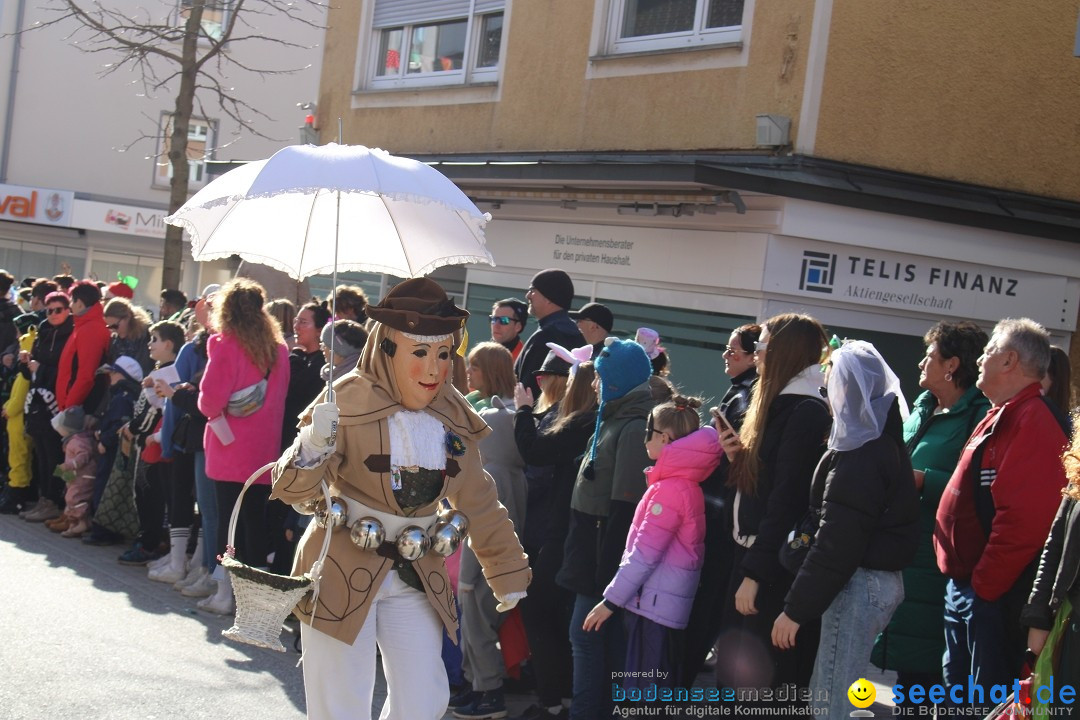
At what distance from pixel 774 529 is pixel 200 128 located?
30.3 m

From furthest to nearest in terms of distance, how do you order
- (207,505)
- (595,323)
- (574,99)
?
(574,99) < (207,505) < (595,323)

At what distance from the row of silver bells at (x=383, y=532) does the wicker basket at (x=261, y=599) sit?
0.25 m

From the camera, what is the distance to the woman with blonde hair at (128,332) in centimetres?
1056

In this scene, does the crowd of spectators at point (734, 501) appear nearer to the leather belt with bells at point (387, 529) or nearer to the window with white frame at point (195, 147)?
the leather belt with bells at point (387, 529)

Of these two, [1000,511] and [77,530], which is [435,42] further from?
[1000,511]

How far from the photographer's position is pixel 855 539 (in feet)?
16.3

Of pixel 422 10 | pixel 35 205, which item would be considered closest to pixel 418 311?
pixel 422 10

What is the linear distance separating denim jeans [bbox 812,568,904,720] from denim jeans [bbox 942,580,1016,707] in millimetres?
345

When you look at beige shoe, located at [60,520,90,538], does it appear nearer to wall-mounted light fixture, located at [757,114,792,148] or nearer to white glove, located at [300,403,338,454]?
wall-mounted light fixture, located at [757,114,792,148]

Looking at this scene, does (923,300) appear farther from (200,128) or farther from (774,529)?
(200,128)

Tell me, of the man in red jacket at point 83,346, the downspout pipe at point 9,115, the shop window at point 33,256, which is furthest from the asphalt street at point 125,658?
the downspout pipe at point 9,115

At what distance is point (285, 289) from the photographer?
12.4 m

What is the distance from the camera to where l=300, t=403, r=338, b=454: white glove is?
4230 mm

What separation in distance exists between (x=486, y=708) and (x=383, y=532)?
7.88 ft
